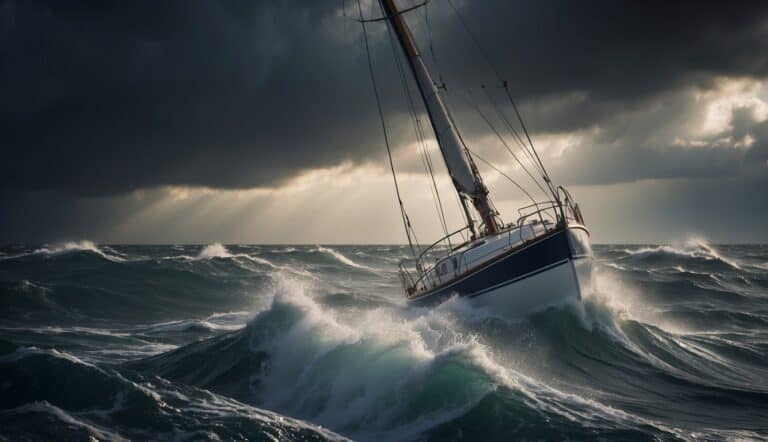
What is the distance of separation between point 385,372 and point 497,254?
779 cm

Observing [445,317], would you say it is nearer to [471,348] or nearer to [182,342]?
[471,348]

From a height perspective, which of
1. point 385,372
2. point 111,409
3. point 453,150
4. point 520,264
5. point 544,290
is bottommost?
point 111,409

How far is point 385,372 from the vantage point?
9867 millimetres

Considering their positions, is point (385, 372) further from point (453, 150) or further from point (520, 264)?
point (453, 150)

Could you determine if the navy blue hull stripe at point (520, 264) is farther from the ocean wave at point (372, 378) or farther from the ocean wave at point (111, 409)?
the ocean wave at point (111, 409)

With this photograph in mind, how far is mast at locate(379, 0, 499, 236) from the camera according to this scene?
68.2ft

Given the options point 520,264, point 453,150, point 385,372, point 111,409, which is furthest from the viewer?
point 453,150

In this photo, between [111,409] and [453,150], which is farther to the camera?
[453,150]

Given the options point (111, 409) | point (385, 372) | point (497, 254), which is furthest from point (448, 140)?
point (111, 409)

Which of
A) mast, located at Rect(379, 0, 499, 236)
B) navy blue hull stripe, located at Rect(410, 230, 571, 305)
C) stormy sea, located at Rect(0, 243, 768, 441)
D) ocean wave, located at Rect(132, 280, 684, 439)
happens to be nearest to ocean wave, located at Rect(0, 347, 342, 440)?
stormy sea, located at Rect(0, 243, 768, 441)

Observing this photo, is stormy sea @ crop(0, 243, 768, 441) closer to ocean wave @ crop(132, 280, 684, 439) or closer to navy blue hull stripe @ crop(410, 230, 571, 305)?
ocean wave @ crop(132, 280, 684, 439)

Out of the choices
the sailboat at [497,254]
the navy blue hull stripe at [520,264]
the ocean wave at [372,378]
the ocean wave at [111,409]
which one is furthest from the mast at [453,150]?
the ocean wave at [111,409]

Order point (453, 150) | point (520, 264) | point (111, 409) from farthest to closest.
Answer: point (453, 150) → point (520, 264) → point (111, 409)

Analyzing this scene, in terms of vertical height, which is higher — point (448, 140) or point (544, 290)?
point (448, 140)
